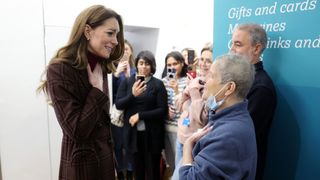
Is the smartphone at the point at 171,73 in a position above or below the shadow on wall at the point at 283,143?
above

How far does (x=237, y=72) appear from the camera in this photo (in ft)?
3.44

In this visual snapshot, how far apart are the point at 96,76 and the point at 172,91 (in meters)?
1.31

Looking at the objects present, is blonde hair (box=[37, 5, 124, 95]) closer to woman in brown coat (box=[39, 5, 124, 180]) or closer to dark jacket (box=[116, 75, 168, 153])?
woman in brown coat (box=[39, 5, 124, 180])

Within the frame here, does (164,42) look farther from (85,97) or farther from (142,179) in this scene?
(85,97)

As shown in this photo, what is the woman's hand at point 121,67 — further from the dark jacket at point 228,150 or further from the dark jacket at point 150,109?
the dark jacket at point 228,150

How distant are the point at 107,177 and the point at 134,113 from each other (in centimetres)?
113

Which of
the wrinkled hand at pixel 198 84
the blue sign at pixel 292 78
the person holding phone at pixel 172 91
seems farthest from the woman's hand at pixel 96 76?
the person holding phone at pixel 172 91

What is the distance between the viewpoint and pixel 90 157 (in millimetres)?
1325

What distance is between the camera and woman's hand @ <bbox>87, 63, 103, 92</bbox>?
1334 mm

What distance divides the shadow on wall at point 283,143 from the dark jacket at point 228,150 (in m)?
0.57

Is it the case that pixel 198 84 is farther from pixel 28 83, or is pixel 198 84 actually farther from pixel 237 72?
pixel 28 83

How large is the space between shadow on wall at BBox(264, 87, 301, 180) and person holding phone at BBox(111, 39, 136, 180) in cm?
141

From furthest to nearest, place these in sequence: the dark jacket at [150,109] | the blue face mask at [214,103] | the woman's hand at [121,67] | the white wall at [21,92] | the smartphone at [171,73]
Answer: the woman's hand at [121,67], the smartphone at [171,73], the dark jacket at [150,109], the white wall at [21,92], the blue face mask at [214,103]

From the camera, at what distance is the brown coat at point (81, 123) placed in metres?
1.22
